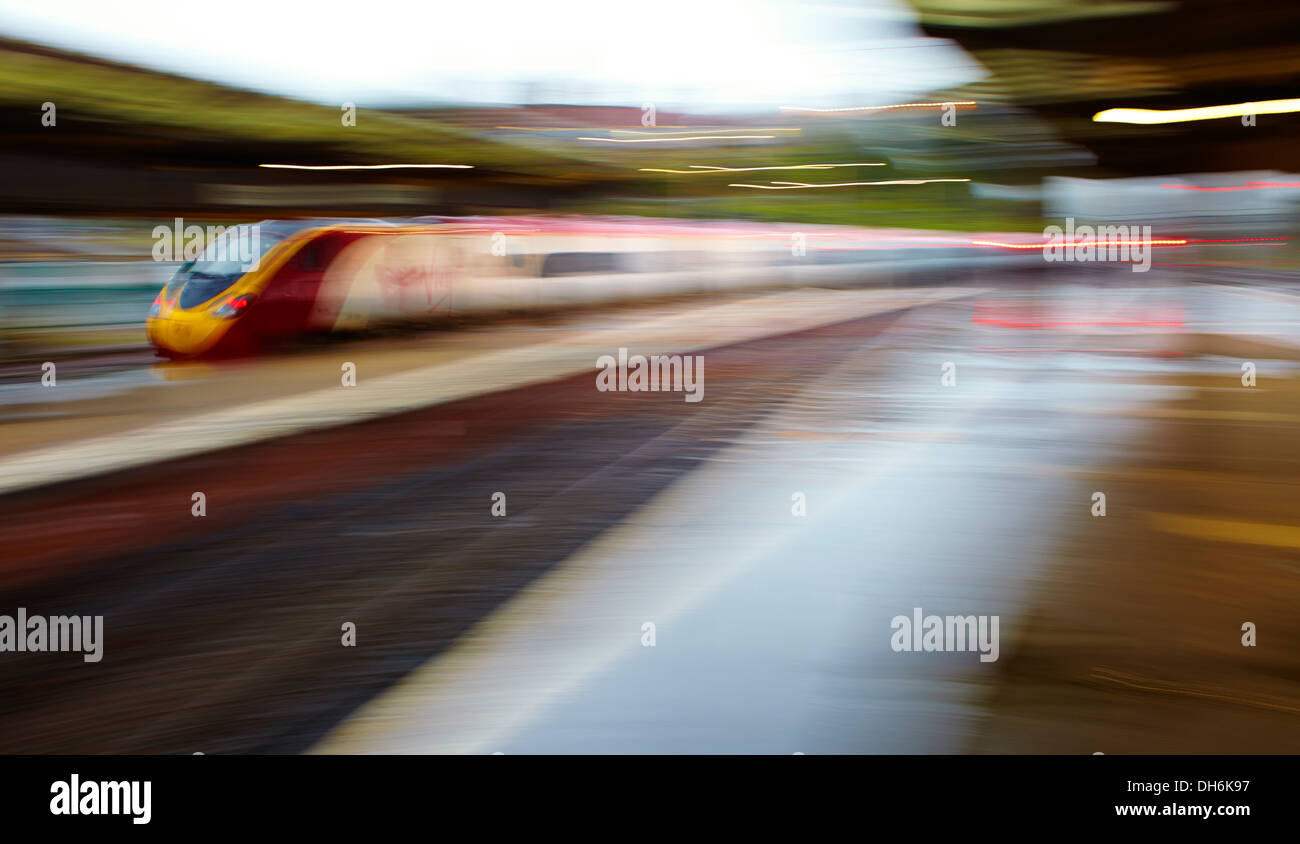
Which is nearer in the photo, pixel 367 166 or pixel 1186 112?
pixel 367 166

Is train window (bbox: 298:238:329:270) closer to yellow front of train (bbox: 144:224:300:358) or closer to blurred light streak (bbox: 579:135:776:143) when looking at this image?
yellow front of train (bbox: 144:224:300:358)

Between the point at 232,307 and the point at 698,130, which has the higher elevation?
the point at 698,130

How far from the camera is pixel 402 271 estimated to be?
9.38 metres

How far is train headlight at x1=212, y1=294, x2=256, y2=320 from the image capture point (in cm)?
842

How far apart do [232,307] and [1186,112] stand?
7.37m

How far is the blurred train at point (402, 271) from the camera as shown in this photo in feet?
27.2

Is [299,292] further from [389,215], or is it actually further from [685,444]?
[685,444]

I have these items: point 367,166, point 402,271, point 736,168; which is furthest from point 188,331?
point 736,168

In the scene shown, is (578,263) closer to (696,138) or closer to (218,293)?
(218,293)

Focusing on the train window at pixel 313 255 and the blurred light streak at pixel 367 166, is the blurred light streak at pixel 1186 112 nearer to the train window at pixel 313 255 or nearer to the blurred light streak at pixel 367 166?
the blurred light streak at pixel 367 166

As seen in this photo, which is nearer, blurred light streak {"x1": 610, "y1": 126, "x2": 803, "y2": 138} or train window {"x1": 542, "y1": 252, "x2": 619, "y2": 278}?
blurred light streak {"x1": 610, "y1": 126, "x2": 803, "y2": 138}

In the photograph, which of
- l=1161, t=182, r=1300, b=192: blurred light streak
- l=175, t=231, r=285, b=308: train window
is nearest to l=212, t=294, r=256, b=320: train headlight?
l=175, t=231, r=285, b=308: train window

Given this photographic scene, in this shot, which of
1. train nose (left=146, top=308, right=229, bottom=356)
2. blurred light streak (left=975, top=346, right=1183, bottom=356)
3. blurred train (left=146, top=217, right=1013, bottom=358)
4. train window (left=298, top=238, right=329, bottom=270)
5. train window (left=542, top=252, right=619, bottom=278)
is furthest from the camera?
train window (left=542, top=252, right=619, bottom=278)
